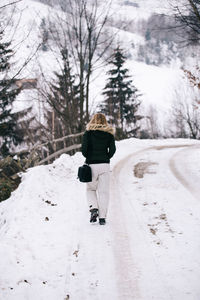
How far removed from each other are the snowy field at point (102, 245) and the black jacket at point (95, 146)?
1.22m

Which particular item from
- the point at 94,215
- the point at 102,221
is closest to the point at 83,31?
the point at 94,215

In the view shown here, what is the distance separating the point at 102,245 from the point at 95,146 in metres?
1.76

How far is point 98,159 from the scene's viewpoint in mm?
4914

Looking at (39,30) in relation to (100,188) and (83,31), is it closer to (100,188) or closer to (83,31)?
(83,31)

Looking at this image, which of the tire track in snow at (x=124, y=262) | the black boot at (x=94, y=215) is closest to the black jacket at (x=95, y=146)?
the black boot at (x=94, y=215)

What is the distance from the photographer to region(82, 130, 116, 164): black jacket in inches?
193

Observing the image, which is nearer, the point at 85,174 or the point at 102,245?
the point at 102,245

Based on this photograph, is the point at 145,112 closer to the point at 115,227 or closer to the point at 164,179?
the point at 164,179

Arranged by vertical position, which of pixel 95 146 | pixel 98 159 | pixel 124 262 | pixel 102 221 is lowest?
pixel 124 262

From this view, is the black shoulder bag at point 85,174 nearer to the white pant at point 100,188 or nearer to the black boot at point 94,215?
the white pant at point 100,188

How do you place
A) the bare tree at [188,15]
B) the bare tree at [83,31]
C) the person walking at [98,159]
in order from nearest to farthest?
the person walking at [98,159], the bare tree at [188,15], the bare tree at [83,31]

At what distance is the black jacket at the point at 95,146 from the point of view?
490 centimetres

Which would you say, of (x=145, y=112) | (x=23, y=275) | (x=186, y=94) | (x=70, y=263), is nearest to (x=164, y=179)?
(x=70, y=263)

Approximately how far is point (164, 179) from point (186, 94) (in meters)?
34.1
